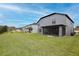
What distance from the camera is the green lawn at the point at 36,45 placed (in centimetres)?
298

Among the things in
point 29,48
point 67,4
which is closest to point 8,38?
point 29,48

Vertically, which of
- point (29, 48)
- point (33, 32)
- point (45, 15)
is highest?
point (45, 15)

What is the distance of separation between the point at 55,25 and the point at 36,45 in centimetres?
42

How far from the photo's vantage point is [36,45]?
120 inches

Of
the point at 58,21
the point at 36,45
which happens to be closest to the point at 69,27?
the point at 58,21

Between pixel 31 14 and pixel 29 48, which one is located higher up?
pixel 31 14

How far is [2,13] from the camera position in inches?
120

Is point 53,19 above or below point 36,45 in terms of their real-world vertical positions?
above

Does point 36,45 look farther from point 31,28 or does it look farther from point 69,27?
point 69,27

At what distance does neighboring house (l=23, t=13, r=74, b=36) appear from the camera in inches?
119

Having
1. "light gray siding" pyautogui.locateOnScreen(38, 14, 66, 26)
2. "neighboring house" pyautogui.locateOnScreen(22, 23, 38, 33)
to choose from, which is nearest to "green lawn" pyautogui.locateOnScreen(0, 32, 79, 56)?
"neighboring house" pyautogui.locateOnScreen(22, 23, 38, 33)

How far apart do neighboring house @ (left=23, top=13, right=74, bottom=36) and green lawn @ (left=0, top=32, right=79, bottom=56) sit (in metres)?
0.08

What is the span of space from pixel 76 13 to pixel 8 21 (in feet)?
3.48

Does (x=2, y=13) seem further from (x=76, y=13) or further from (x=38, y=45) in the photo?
(x=76, y=13)
